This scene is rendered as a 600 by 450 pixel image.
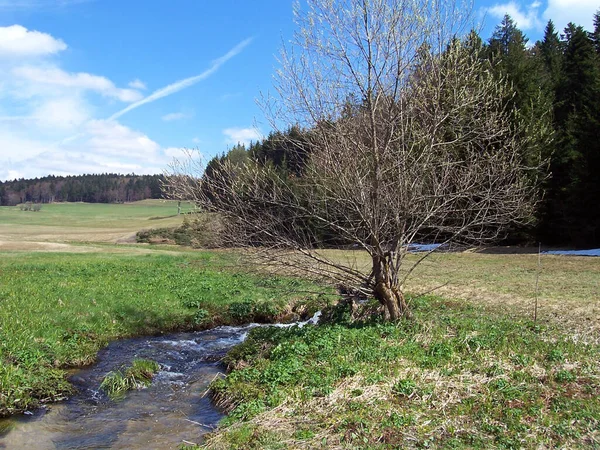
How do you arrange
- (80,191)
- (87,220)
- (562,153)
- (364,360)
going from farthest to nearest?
(80,191) → (87,220) → (562,153) → (364,360)

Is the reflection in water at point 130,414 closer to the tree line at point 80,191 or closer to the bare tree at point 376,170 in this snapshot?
the bare tree at point 376,170

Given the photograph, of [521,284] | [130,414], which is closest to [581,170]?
[521,284]

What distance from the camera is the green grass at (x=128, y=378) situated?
898 centimetres

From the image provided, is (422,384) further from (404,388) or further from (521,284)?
(521,284)

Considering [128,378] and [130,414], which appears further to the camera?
[128,378]

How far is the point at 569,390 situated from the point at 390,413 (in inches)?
95.7

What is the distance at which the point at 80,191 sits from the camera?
133 metres

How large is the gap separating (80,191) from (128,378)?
445 feet

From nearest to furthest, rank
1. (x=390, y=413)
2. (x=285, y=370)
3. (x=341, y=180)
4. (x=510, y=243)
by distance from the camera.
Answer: (x=390, y=413)
(x=285, y=370)
(x=341, y=180)
(x=510, y=243)

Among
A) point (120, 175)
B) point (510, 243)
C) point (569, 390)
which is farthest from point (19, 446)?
point (120, 175)

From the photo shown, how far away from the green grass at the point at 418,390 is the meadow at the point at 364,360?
0.02 metres

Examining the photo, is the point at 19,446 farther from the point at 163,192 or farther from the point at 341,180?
the point at 341,180

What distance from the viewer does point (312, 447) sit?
5547 millimetres

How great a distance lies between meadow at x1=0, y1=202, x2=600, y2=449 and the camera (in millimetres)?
5805
